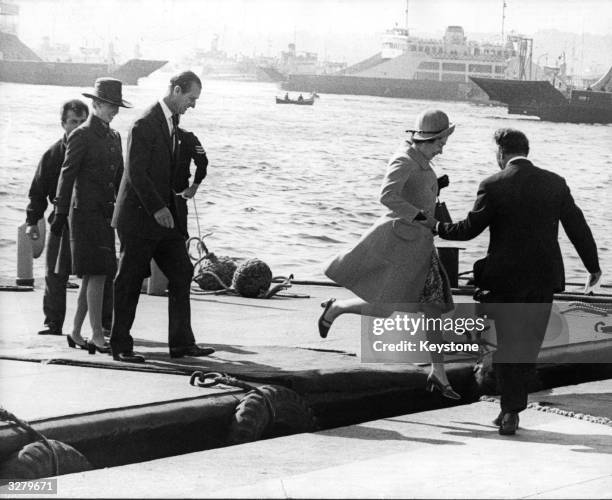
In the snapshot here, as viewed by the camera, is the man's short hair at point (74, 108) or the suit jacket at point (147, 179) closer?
the suit jacket at point (147, 179)

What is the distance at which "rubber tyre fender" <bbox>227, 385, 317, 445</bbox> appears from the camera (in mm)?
5887

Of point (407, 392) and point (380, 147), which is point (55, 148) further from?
point (380, 147)

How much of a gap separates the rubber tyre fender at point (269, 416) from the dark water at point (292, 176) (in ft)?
34.0

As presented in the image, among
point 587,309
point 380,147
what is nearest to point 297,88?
point 380,147

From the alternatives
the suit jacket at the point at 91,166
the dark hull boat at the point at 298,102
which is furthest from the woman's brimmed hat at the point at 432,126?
the dark hull boat at the point at 298,102

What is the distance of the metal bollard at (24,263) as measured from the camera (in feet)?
36.7

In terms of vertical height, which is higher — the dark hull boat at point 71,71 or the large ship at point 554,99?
the dark hull boat at point 71,71

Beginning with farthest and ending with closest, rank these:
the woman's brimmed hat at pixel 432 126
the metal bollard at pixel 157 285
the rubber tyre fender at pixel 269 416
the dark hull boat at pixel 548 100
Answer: the dark hull boat at pixel 548 100 → the metal bollard at pixel 157 285 → the woman's brimmed hat at pixel 432 126 → the rubber tyre fender at pixel 269 416

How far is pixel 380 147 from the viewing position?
3675 cm

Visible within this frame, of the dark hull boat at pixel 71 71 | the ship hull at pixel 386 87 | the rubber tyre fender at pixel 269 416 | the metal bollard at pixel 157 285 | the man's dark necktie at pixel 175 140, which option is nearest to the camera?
the rubber tyre fender at pixel 269 416

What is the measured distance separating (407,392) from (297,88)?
283ft

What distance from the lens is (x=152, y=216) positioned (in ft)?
22.5

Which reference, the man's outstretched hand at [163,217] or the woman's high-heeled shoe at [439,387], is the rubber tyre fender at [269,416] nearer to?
the woman's high-heeled shoe at [439,387]

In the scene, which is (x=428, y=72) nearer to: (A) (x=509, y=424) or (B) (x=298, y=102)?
(B) (x=298, y=102)
